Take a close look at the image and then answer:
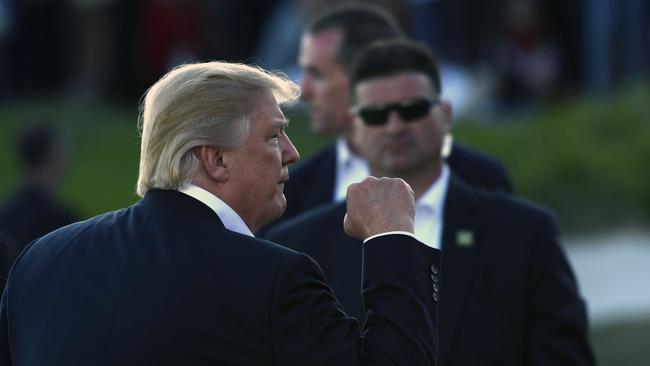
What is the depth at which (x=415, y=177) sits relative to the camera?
194 inches

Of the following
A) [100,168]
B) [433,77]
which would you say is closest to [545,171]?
[100,168]

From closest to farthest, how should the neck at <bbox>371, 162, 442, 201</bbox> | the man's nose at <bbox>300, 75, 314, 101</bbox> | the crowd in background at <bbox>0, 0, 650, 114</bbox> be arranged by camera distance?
the neck at <bbox>371, 162, 442, 201</bbox>, the man's nose at <bbox>300, 75, 314, 101</bbox>, the crowd in background at <bbox>0, 0, 650, 114</bbox>

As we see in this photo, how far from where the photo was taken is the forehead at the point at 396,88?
5.11 metres

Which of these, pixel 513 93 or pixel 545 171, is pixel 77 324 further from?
pixel 513 93

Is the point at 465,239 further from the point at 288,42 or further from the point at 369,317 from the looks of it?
the point at 288,42

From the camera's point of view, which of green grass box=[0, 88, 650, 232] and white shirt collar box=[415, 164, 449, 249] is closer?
white shirt collar box=[415, 164, 449, 249]

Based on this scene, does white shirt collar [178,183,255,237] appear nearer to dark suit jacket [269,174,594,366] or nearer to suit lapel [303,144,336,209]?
dark suit jacket [269,174,594,366]

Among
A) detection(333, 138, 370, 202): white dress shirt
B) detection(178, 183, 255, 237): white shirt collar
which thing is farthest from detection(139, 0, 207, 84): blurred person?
detection(178, 183, 255, 237): white shirt collar

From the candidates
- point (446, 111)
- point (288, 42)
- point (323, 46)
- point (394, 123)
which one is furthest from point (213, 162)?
point (288, 42)

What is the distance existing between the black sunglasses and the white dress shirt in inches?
22.7

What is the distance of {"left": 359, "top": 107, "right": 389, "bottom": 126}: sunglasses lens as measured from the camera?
509cm

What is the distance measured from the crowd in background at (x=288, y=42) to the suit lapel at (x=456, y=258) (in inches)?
245

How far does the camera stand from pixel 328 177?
18.7ft

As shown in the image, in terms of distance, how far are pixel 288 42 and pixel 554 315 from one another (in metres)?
8.59
